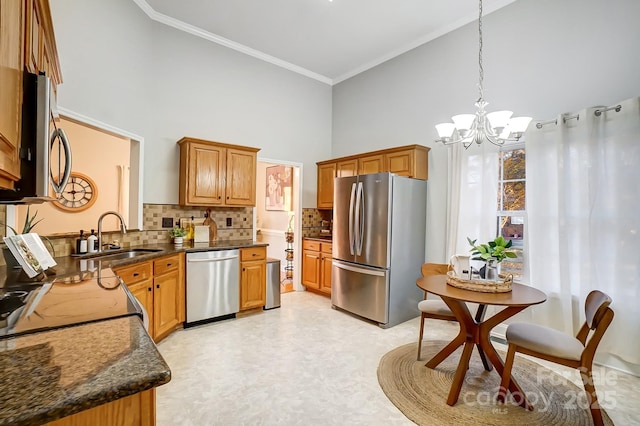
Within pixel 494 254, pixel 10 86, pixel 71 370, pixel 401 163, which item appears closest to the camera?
pixel 71 370

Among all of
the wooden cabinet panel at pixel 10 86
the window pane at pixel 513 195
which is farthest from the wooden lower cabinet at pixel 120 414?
the window pane at pixel 513 195

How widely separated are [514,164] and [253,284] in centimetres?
340

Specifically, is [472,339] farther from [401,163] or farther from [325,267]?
[325,267]

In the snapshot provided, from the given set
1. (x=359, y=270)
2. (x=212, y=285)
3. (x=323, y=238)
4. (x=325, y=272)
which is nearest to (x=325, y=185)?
(x=323, y=238)

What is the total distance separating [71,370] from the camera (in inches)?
28.2

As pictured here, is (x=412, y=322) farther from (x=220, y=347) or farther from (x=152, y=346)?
(x=152, y=346)

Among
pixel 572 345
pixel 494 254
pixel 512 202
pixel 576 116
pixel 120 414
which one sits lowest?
pixel 572 345

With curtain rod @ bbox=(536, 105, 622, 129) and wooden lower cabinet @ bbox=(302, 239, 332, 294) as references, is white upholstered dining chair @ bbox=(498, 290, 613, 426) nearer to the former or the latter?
curtain rod @ bbox=(536, 105, 622, 129)

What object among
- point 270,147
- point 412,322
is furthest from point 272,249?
point 412,322

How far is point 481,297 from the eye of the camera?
86.0 inches

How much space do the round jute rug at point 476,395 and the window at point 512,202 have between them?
108 centimetres

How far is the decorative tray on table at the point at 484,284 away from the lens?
2273mm

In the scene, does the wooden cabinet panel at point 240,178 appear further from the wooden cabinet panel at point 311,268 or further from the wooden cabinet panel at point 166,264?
the wooden cabinet panel at point 311,268

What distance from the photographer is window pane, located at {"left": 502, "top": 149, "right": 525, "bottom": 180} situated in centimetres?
339
